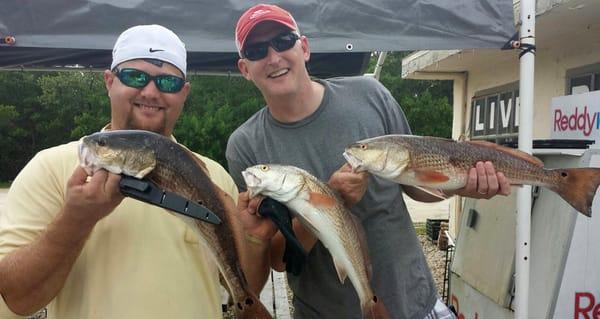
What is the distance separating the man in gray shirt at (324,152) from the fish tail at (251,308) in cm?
61

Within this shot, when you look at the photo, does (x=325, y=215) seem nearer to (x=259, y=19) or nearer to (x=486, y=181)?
(x=486, y=181)

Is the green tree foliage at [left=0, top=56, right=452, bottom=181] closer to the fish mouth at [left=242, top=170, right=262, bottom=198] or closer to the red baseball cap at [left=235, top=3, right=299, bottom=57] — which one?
the red baseball cap at [left=235, top=3, right=299, bottom=57]

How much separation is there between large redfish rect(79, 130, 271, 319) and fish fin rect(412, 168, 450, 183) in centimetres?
107

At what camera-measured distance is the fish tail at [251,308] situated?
2.33 metres

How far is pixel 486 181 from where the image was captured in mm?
2830

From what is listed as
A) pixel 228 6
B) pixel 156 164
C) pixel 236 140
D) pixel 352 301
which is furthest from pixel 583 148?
pixel 156 164

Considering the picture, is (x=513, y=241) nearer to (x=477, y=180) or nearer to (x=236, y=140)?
(x=477, y=180)

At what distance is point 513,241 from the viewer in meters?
4.32

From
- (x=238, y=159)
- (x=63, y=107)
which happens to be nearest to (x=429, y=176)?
(x=238, y=159)

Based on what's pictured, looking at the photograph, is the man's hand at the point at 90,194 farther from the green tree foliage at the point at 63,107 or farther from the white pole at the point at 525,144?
the green tree foliage at the point at 63,107

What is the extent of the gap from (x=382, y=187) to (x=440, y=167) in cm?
41

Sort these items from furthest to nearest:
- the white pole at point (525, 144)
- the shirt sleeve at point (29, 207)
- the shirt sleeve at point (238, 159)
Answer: the white pole at point (525, 144) → the shirt sleeve at point (238, 159) → the shirt sleeve at point (29, 207)

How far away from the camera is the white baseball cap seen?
2.50 m

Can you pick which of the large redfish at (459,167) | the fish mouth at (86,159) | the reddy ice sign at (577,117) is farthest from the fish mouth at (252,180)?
the reddy ice sign at (577,117)
